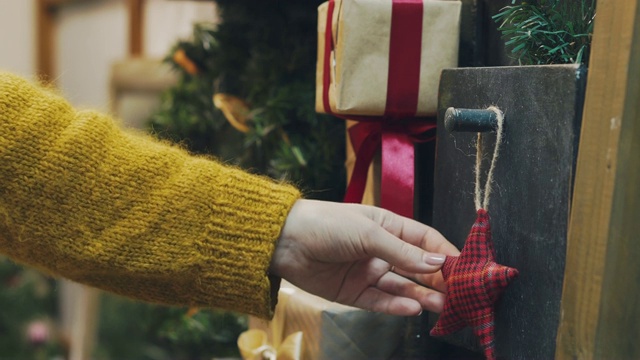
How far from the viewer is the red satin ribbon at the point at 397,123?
31.3 inches

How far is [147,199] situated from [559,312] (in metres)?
0.41

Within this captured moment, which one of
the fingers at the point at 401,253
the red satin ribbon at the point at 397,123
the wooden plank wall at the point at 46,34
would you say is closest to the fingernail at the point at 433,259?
the fingers at the point at 401,253

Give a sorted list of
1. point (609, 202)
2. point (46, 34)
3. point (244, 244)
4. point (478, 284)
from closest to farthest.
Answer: point (609, 202), point (478, 284), point (244, 244), point (46, 34)

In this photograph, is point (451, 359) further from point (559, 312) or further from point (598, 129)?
point (598, 129)

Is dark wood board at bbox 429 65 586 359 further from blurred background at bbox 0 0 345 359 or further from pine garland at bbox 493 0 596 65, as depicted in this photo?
blurred background at bbox 0 0 345 359

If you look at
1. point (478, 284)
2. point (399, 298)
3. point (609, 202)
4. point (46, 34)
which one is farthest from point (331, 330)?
point (46, 34)

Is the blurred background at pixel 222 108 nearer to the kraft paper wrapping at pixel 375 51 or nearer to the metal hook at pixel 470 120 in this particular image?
the kraft paper wrapping at pixel 375 51

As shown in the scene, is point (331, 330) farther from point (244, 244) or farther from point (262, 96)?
point (262, 96)

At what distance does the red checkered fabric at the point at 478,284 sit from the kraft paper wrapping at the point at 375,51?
0.20 metres

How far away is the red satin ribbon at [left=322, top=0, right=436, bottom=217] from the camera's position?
79 cm

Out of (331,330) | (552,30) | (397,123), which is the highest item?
(552,30)

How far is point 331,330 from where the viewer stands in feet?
2.65

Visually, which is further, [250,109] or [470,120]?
[250,109]

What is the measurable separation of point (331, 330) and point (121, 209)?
26 centimetres
